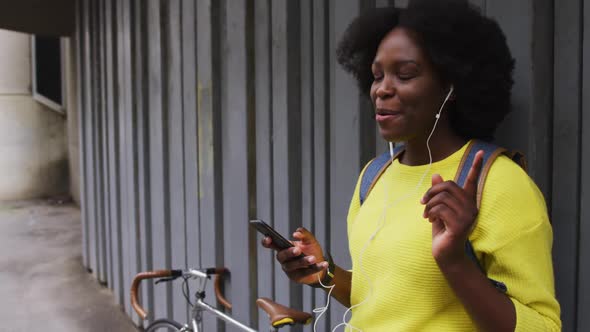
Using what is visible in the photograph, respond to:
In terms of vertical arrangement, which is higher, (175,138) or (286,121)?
(286,121)

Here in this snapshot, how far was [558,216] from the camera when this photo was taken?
6.54ft

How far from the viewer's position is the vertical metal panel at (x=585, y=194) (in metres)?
1.88

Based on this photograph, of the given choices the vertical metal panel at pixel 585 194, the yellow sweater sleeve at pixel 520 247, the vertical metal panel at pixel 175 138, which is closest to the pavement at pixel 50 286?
the vertical metal panel at pixel 175 138

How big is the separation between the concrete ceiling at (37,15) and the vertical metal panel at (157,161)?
510 cm

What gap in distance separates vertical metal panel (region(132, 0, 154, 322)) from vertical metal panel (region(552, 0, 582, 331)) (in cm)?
436

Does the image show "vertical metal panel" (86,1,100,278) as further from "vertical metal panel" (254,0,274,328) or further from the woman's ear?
the woman's ear

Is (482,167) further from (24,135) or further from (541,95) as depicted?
(24,135)

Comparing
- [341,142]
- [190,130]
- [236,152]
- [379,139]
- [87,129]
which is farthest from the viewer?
[87,129]

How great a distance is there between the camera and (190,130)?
4699 millimetres

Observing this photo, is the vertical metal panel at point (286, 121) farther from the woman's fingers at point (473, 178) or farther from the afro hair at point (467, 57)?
the woman's fingers at point (473, 178)

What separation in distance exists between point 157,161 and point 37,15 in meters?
5.86

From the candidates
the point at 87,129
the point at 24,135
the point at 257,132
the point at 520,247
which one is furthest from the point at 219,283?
the point at 24,135

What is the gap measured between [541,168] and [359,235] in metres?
0.68

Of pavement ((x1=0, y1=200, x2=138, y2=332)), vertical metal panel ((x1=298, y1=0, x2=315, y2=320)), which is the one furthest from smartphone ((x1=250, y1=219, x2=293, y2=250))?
pavement ((x1=0, y1=200, x2=138, y2=332))
